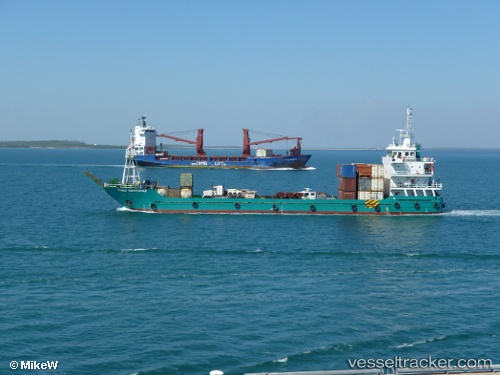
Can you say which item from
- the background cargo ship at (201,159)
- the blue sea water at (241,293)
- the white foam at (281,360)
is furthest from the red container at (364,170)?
the background cargo ship at (201,159)

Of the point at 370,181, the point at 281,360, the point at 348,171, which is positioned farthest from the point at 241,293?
the point at 370,181

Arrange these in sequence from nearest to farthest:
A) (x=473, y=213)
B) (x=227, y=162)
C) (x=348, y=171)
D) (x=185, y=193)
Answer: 1. (x=348, y=171)
2. (x=185, y=193)
3. (x=473, y=213)
4. (x=227, y=162)

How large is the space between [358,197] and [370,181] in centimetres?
238

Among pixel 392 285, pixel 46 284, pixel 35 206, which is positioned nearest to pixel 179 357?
pixel 46 284

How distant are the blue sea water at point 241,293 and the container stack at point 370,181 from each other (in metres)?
6.12

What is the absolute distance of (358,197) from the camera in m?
75.8

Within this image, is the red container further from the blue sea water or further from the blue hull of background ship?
the blue hull of background ship

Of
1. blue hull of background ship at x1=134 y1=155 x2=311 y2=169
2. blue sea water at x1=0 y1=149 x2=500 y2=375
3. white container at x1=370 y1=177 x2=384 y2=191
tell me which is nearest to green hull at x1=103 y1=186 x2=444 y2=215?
white container at x1=370 y1=177 x2=384 y2=191

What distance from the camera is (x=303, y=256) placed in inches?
2036

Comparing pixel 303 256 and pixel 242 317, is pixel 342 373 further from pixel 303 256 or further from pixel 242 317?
pixel 303 256

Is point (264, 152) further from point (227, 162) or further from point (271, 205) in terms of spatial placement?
point (271, 205)

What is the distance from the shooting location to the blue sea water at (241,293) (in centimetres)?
3034

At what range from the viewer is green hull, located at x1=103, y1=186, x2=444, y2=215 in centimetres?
7525

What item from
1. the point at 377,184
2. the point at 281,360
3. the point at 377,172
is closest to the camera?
the point at 281,360
